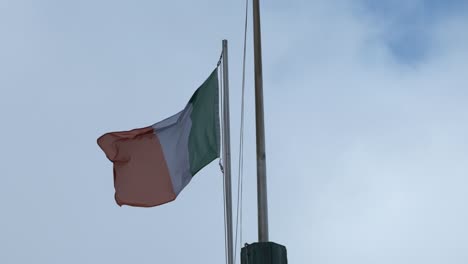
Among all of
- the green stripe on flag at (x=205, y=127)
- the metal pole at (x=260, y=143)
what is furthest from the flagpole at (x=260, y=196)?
the green stripe on flag at (x=205, y=127)

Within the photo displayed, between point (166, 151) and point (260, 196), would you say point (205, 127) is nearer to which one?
point (166, 151)

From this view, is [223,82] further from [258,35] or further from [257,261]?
[257,261]

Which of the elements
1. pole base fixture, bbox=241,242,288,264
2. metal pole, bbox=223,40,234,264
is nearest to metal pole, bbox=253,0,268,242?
pole base fixture, bbox=241,242,288,264

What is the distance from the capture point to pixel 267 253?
32.4ft

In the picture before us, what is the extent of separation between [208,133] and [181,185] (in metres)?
0.93

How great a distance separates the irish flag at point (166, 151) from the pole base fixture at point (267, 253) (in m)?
5.33

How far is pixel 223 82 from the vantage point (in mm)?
14531

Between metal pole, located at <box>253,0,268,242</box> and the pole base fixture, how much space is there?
0.97 meters

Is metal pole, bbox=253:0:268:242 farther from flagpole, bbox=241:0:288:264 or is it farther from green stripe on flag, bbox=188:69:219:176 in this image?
green stripe on flag, bbox=188:69:219:176

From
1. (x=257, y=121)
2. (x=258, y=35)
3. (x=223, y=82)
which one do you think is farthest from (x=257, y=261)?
(x=223, y=82)

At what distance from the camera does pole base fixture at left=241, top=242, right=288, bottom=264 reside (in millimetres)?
9859

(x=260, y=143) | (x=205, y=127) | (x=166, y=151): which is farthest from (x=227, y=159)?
(x=166, y=151)

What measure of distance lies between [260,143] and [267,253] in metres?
2.32

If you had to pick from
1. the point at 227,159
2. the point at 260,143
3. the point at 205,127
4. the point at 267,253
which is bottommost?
the point at 267,253
